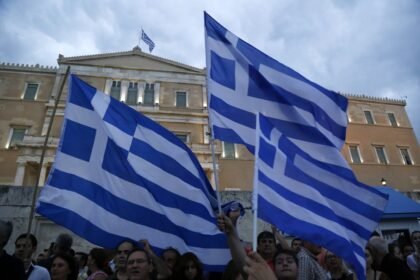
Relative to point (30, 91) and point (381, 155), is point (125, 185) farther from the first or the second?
point (381, 155)

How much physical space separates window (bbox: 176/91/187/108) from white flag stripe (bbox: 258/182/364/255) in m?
22.3

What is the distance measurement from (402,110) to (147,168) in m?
34.8

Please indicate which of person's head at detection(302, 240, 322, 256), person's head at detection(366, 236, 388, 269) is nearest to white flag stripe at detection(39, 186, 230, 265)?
person's head at detection(302, 240, 322, 256)

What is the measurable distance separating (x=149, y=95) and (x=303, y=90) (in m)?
21.8

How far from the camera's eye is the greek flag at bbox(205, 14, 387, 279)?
8.83 feet

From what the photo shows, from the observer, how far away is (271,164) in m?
2.84

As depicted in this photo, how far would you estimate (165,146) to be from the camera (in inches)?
144

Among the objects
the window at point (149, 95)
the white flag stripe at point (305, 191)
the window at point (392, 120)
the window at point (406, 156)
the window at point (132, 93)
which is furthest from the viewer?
the window at point (392, 120)

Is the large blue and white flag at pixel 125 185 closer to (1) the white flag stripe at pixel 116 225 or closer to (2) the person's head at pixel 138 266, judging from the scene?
(1) the white flag stripe at pixel 116 225

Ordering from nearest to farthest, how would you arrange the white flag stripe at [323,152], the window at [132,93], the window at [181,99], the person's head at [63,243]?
the white flag stripe at [323,152], the person's head at [63,243], the window at [132,93], the window at [181,99]

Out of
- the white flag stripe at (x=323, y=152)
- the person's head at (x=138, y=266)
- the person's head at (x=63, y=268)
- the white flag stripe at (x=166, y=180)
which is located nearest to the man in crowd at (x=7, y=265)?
the person's head at (x=63, y=268)

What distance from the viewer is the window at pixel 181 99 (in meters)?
24.7

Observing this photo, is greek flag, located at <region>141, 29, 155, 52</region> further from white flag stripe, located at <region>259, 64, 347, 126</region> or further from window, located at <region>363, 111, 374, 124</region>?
white flag stripe, located at <region>259, 64, 347, 126</region>

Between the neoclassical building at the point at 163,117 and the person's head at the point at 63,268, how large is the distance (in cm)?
1639
